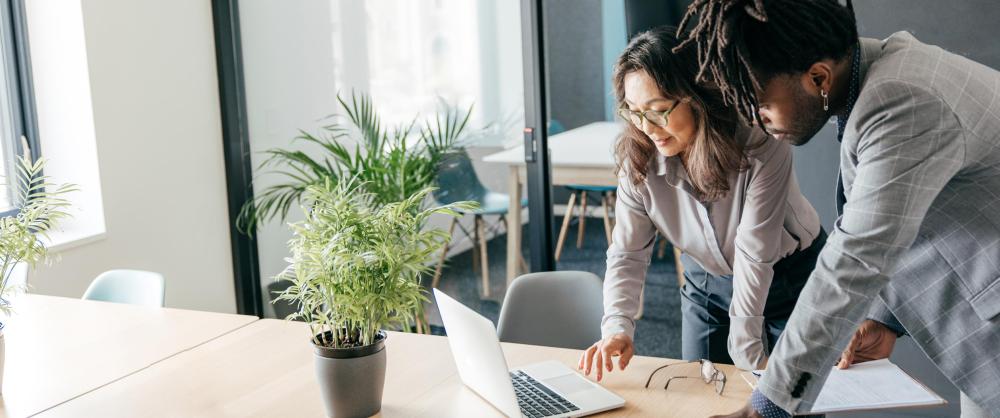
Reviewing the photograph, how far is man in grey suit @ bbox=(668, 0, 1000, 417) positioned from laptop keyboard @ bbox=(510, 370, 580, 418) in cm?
44

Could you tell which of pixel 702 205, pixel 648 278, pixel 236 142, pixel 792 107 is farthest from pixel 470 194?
pixel 792 107

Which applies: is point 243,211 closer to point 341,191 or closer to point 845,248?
point 341,191

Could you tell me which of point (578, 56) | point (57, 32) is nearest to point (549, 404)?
point (578, 56)

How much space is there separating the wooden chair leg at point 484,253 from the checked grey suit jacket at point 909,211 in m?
2.39

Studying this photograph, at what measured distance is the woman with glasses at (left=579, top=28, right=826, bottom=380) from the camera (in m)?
1.90

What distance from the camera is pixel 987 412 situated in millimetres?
1533

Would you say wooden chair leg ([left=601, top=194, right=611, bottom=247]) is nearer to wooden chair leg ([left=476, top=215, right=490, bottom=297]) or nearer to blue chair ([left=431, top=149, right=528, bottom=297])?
blue chair ([left=431, top=149, right=528, bottom=297])

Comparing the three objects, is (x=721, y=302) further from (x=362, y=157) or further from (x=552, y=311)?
(x=362, y=157)

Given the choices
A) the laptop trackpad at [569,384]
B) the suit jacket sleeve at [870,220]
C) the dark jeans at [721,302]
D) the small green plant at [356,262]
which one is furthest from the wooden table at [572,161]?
the suit jacket sleeve at [870,220]

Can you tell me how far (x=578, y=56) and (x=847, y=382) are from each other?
2055 mm

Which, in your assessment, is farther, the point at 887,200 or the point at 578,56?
the point at 578,56

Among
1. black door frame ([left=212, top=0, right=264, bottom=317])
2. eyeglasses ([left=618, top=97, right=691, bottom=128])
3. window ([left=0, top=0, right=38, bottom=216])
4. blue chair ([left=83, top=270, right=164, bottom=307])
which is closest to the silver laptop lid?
eyeglasses ([left=618, top=97, right=691, bottom=128])

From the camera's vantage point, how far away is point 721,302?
7.36ft

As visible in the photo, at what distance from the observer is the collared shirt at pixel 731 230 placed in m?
1.97
